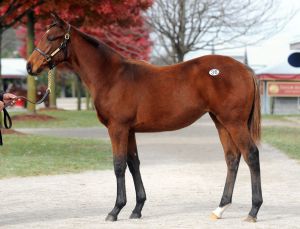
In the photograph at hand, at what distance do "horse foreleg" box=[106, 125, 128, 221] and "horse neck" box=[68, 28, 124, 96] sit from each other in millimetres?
574

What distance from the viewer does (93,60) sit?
9.63 m

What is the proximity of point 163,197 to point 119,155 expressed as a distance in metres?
2.00

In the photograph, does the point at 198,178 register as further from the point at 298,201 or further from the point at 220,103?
the point at 220,103

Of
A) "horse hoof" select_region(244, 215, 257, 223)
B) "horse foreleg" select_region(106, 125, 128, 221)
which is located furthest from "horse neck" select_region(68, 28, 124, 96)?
"horse hoof" select_region(244, 215, 257, 223)

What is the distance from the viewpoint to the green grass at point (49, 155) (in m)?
14.4

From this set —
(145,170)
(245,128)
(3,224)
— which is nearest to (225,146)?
(245,128)

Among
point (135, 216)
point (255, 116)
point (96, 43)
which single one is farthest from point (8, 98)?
point (255, 116)

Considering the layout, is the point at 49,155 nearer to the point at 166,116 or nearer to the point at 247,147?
the point at 166,116

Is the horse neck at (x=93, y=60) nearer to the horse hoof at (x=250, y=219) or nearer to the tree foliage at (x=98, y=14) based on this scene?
the horse hoof at (x=250, y=219)

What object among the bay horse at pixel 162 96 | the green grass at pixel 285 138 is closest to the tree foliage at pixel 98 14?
the green grass at pixel 285 138

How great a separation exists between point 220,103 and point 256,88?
0.49 m

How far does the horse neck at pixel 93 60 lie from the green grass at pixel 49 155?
455 centimetres

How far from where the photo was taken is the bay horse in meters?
9.30

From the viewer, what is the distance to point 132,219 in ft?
30.9
